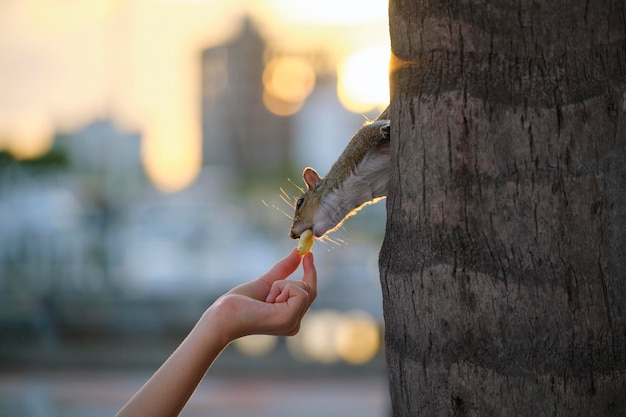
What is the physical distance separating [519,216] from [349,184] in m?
0.89

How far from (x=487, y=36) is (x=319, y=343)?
1454 centimetres

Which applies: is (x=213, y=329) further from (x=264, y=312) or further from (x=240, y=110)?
(x=240, y=110)

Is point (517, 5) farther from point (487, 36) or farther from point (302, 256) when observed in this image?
point (302, 256)

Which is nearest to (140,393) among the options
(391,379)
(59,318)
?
(391,379)

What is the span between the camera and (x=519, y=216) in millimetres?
1793

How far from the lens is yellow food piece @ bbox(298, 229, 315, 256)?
2491mm

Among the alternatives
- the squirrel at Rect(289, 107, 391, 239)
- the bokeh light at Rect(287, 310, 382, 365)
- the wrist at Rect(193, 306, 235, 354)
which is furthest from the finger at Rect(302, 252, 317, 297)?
the bokeh light at Rect(287, 310, 382, 365)

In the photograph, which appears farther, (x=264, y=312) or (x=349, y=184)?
(x=349, y=184)

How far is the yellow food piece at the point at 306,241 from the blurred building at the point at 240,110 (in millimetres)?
60419

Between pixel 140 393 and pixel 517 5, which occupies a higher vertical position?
pixel 517 5

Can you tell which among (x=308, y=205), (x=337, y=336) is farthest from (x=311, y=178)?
(x=337, y=336)

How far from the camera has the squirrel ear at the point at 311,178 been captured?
2896 millimetres

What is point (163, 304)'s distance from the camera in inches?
626

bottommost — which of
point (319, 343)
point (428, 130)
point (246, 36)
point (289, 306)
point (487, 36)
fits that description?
point (319, 343)
